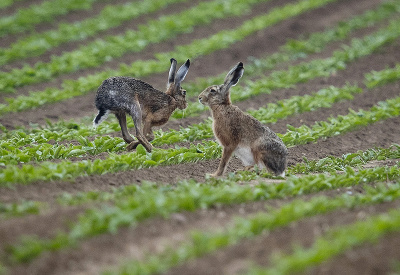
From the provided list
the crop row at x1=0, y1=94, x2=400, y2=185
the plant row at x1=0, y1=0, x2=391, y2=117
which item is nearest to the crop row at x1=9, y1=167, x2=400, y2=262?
the crop row at x1=0, y1=94, x2=400, y2=185

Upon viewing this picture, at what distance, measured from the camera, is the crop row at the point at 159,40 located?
15.6 meters

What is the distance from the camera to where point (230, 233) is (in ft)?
18.9

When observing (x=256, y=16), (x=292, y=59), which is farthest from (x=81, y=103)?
(x=256, y=16)

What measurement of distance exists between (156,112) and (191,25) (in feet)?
36.7

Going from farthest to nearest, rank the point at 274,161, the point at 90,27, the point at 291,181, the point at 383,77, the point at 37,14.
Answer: the point at 37,14
the point at 90,27
the point at 383,77
the point at 274,161
the point at 291,181

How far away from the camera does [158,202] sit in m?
6.27

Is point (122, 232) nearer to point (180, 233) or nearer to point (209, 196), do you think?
point (180, 233)

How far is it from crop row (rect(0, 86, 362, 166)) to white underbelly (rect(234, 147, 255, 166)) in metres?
1.63

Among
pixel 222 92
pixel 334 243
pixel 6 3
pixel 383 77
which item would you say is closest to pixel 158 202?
pixel 334 243

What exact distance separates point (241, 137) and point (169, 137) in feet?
5.92

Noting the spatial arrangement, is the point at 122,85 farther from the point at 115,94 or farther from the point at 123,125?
the point at 123,125

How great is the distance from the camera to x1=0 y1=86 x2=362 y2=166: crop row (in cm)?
877

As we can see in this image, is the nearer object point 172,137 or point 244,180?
point 244,180

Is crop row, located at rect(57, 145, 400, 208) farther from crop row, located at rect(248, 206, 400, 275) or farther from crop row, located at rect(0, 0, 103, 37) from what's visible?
crop row, located at rect(0, 0, 103, 37)
